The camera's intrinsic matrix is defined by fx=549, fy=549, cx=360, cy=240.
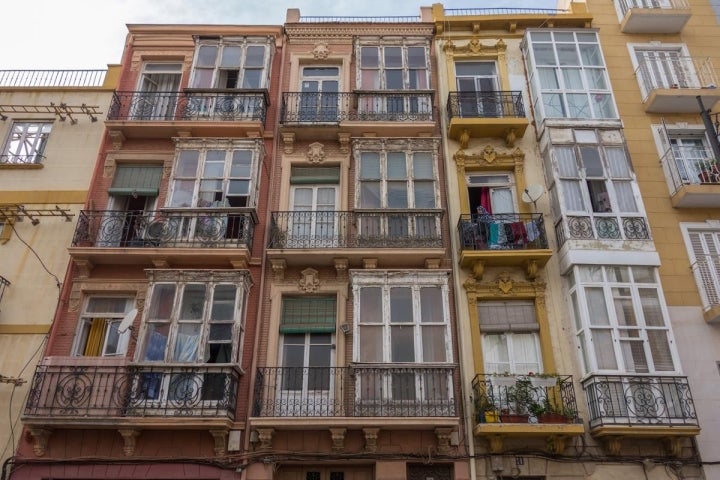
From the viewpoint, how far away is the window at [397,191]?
1344 cm

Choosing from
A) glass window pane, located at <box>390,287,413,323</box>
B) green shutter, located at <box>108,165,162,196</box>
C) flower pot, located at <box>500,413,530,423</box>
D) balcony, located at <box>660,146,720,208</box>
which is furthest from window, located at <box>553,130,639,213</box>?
green shutter, located at <box>108,165,162,196</box>

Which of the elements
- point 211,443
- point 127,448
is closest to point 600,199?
point 211,443

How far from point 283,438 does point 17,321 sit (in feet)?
22.6

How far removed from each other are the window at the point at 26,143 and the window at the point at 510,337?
12.5 metres

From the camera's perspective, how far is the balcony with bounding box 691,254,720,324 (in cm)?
1248

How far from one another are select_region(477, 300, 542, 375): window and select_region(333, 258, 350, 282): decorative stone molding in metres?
3.24

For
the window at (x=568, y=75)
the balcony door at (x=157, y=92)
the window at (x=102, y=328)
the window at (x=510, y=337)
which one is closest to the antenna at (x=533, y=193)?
the window at (x=568, y=75)

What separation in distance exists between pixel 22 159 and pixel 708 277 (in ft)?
58.5

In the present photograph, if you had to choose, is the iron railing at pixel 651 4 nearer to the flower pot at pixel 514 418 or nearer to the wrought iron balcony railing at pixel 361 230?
the wrought iron balcony railing at pixel 361 230

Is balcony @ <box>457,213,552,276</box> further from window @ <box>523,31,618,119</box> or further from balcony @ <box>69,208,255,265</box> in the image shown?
balcony @ <box>69,208,255,265</box>

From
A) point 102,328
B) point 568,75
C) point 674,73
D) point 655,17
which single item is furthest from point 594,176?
point 102,328

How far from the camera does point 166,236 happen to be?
→ 13.2 metres

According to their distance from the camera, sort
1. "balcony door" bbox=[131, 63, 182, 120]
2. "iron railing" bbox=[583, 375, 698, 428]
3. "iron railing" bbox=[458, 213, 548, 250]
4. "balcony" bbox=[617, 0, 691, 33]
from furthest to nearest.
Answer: "balcony" bbox=[617, 0, 691, 33] → "balcony door" bbox=[131, 63, 182, 120] → "iron railing" bbox=[458, 213, 548, 250] → "iron railing" bbox=[583, 375, 698, 428]

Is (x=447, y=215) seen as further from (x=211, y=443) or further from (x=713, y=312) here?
(x=211, y=443)
